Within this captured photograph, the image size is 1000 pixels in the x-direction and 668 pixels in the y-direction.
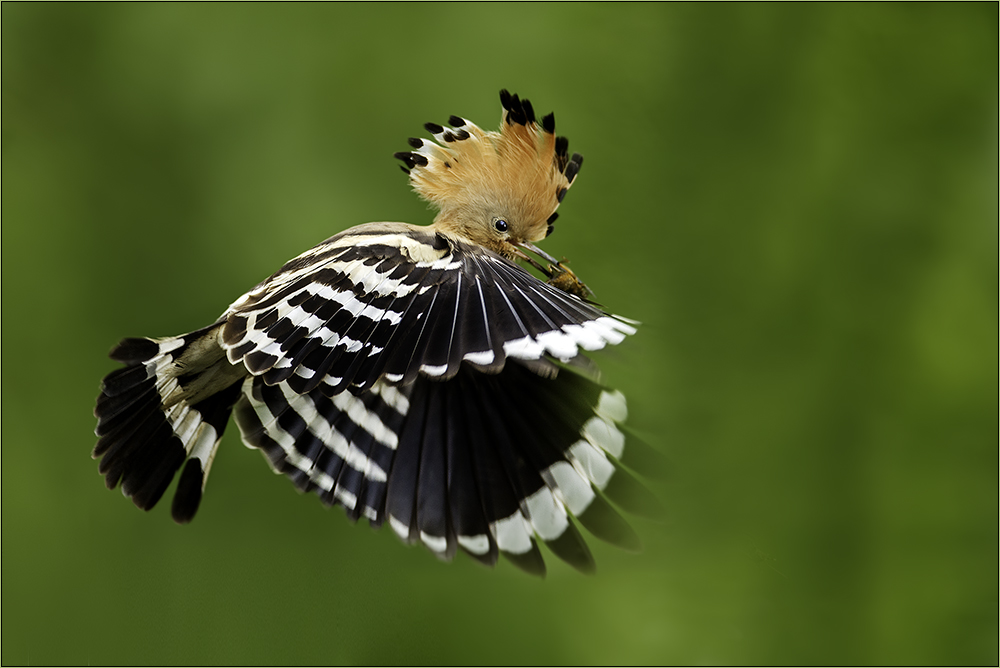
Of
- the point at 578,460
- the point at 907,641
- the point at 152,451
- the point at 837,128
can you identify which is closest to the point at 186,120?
the point at 152,451

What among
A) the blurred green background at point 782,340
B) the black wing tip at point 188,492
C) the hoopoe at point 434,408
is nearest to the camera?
the blurred green background at point 782,340

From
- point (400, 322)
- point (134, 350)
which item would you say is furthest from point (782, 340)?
point (134, 350)

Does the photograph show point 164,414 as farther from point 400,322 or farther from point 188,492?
point 400,322

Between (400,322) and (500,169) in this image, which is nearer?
(400,322)

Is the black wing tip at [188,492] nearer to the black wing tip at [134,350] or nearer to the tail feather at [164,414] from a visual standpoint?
the tail feather at [164,414]

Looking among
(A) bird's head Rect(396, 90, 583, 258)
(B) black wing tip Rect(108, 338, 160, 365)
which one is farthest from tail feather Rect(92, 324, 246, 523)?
(A) bird's head Rect(396, 90, 583, 258)

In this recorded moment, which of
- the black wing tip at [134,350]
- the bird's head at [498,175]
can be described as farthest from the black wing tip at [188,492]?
the bird's head at [498,175]

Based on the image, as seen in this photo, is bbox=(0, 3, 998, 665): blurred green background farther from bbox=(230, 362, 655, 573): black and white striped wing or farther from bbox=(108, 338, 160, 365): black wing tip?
bbox=(108, 338, 160, 365): black wing tip
